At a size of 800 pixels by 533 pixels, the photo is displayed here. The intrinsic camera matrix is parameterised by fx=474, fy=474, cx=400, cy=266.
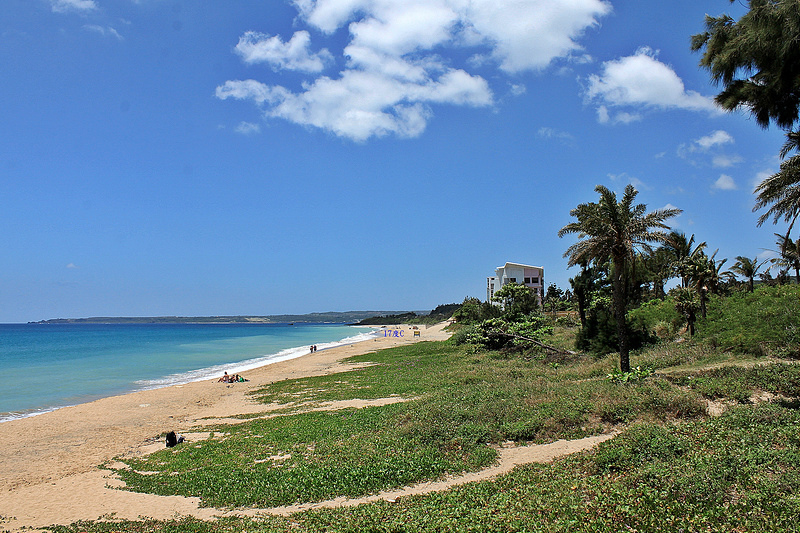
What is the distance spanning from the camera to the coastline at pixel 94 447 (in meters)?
10.1

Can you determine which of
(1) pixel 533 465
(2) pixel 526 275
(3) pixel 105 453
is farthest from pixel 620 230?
(2) pixel 526 275

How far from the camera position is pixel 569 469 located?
8.84 m

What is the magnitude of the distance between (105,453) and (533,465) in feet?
46.3

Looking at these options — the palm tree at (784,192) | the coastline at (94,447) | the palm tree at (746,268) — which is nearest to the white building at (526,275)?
the palm tree at (746,268)

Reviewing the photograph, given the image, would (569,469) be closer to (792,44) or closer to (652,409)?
(652,409)

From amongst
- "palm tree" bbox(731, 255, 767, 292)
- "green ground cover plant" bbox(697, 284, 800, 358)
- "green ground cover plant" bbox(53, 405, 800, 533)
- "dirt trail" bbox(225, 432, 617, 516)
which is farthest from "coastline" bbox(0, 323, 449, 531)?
"palm tree" bbox(731, 255, 767, 292)

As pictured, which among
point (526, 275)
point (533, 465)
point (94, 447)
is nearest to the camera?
point (533, 465)

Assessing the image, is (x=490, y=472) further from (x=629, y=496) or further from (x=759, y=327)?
(x=759, y=327)

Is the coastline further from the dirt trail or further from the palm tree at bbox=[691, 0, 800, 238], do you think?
the palm tree at bbox=[691, 0, 800, 238]

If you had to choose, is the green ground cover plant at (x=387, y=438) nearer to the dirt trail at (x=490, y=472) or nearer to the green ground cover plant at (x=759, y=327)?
the dirt trail at (x=490, y=472)

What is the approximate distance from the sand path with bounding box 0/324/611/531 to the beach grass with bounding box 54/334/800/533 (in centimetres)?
48

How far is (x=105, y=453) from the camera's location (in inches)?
620

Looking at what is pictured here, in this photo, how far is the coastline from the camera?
10.1m

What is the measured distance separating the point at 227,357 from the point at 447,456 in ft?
170
